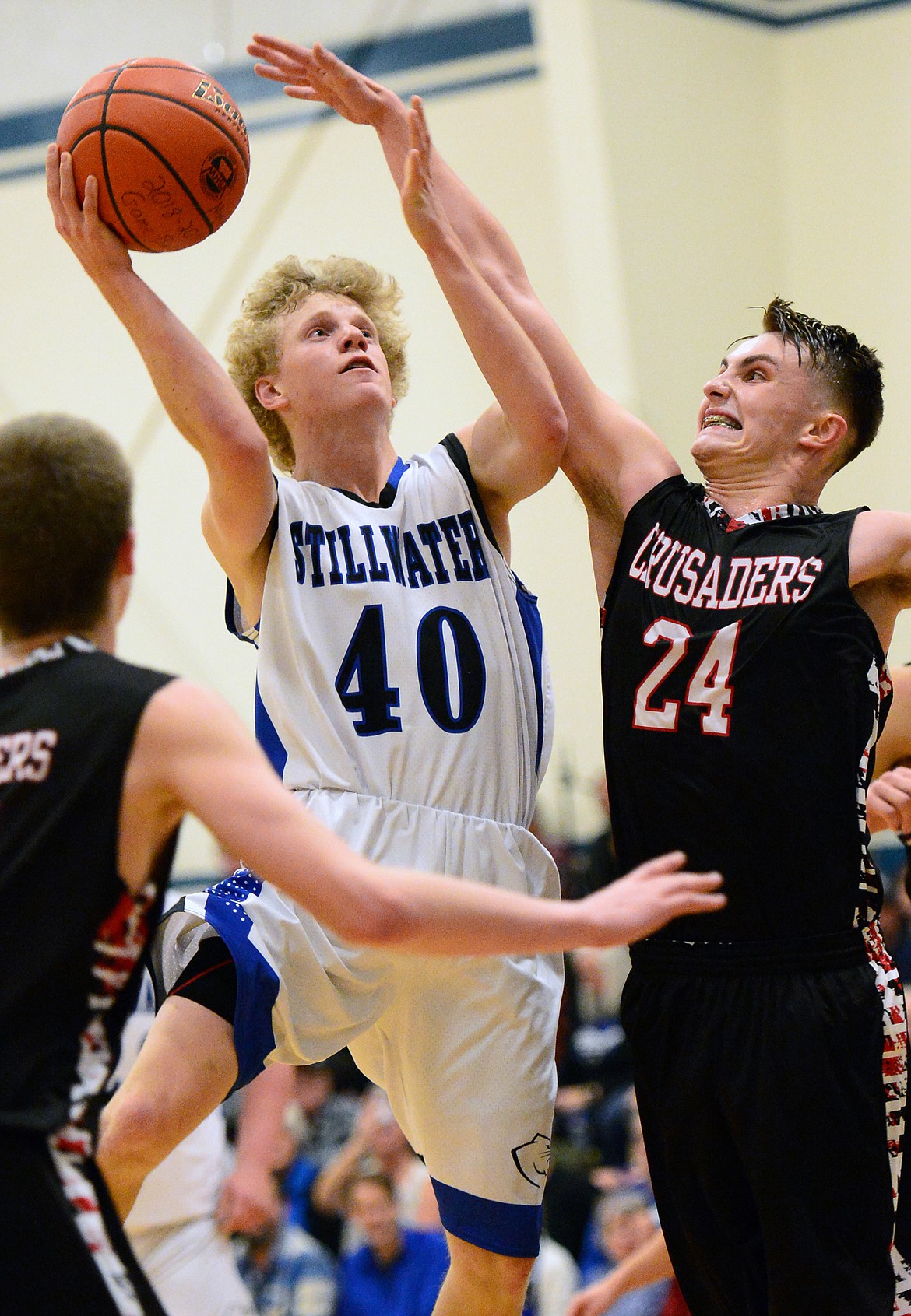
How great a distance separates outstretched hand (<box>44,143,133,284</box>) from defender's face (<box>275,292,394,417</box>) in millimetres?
617

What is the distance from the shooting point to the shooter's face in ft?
13.8

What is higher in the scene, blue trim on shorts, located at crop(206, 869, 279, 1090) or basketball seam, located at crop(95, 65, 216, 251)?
basketball seam, located at crop(95, 65, 216, 251)

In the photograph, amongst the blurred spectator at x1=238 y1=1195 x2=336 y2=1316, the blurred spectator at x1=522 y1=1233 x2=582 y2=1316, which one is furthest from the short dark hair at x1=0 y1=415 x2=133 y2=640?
the blurred spectator at x1=238 y1=1195 x2=336 y2=1316

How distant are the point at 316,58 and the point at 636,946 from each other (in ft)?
8.30

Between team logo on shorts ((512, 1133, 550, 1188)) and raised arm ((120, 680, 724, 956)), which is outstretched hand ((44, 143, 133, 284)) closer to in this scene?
raised arm ((120, 680, 724, 956))

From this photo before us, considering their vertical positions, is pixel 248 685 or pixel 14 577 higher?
pixel 14 577

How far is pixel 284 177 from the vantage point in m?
9.70

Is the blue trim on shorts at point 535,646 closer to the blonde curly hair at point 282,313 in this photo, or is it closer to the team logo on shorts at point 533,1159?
the blonde curly hair at point 282,313

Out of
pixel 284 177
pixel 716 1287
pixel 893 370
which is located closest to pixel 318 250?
pixel 284 177

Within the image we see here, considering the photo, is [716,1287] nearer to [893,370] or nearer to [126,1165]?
[126,1165]

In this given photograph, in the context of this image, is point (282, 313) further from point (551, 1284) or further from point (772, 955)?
point (551, 1284)

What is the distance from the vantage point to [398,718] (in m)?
4.00

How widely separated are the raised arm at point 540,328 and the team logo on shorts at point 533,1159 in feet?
4.83

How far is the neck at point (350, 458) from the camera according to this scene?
14.0 feet
